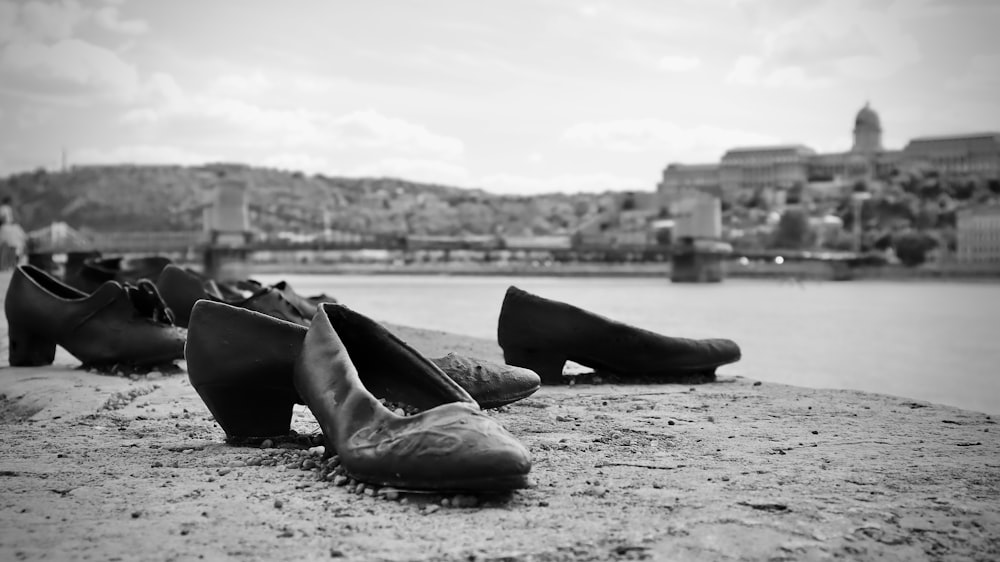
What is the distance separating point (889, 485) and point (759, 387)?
3251 millimetres

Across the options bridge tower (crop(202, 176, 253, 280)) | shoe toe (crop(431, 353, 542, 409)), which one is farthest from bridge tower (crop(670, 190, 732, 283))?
shoe toe (crop(431, 353, 542, 409))

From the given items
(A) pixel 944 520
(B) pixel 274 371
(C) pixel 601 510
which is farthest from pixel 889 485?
(B) pixel 274 371

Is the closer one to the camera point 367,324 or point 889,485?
point 889,485

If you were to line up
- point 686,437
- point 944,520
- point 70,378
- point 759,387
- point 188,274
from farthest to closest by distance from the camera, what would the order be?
point 188,274
point 759,387
point 70,378
point 686,437
point 944,520

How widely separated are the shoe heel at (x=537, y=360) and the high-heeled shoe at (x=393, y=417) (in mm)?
2316

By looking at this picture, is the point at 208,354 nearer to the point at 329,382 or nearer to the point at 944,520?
the point at 329,382

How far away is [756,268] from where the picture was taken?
91.2m

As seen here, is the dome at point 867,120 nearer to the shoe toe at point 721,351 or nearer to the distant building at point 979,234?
the distant building at point 979,234

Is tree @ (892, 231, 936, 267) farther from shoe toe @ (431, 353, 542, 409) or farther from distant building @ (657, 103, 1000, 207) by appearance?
shoe toe @ (431, 353, 542, 409)

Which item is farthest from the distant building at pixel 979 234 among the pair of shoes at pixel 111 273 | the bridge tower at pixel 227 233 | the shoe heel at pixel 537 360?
the shoe heel at pixel 537 360

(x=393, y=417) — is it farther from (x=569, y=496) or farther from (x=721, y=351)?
(x=721, y=351)

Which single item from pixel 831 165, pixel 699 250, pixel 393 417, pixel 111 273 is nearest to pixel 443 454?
pixel 393 417

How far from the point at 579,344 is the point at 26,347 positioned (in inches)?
136

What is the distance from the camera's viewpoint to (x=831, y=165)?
6678 inches
